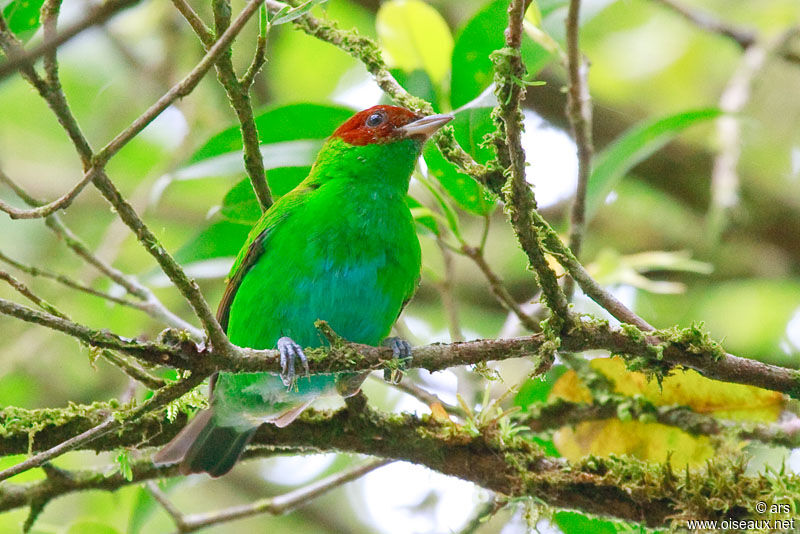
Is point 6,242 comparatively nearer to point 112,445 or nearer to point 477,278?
point 477,278

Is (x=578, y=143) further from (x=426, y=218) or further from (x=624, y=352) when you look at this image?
(x=624, y=352)

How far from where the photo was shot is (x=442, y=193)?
426cm

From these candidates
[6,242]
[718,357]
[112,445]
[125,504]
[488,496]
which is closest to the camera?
[718,357]

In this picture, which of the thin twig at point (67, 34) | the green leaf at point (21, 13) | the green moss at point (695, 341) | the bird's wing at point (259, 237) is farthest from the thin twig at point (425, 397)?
the thin twig at point (67, 34)

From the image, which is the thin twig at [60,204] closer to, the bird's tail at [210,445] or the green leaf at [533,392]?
the bird's tail at [210,445]

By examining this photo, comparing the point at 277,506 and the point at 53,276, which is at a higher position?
the point at 53,276

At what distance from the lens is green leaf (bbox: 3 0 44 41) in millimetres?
3035

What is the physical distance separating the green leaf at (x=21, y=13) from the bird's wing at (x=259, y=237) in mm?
1137

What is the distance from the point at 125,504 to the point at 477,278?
2.85m

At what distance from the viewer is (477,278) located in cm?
641

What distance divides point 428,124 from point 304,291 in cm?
84

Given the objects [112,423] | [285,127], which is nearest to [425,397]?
[285,127]

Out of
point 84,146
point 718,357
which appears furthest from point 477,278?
point 84,146

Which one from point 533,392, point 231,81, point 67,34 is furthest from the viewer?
point 533,392
